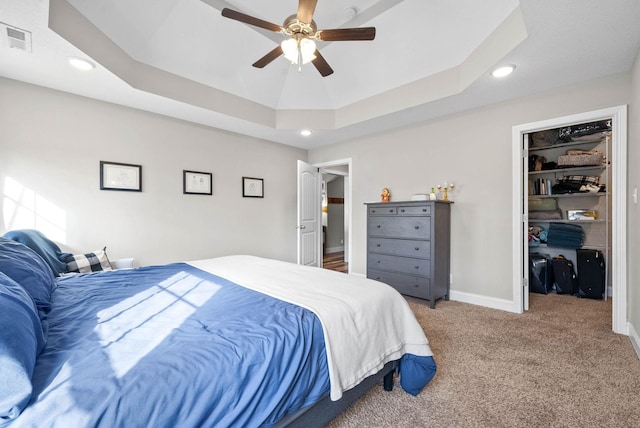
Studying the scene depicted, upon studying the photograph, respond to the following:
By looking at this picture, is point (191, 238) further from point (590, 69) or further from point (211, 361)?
point (590, 69)

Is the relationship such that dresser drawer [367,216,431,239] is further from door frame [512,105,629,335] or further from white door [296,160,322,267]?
door frame [512,105,629,335]

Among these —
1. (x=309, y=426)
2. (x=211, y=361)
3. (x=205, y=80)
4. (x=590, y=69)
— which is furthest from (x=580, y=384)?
(x=205, y=80)

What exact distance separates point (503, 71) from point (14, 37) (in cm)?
391

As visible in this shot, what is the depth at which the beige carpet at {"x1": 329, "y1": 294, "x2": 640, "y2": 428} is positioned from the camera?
151 cm

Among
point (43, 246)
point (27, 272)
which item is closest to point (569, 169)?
point (27, 272)

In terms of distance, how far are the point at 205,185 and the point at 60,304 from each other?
102 inches

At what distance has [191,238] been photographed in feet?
12.2

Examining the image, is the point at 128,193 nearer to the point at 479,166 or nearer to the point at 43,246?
the point at 43,246

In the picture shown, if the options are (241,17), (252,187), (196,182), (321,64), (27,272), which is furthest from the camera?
(252,187)

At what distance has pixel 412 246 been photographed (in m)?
3.31

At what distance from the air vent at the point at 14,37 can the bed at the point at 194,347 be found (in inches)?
59.6

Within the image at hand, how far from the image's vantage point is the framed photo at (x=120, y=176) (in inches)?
120

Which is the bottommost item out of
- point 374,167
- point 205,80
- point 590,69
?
point 374,167

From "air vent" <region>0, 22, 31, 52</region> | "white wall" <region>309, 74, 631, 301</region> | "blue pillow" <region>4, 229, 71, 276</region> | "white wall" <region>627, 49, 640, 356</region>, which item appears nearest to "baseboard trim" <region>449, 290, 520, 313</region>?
"white wall" <region>309, 74, 631, 301</region>
